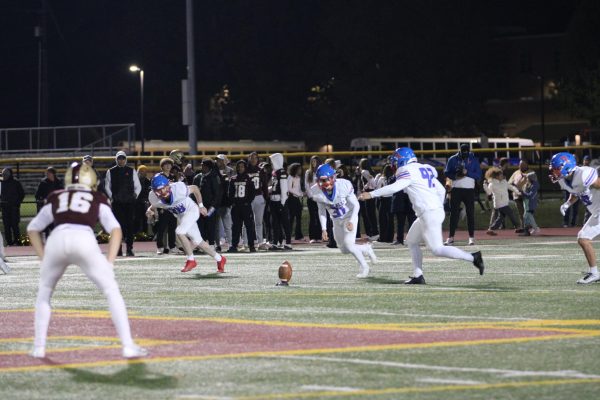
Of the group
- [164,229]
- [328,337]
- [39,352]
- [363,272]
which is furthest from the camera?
[164,229]

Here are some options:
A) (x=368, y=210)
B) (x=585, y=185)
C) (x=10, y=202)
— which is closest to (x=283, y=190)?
(x=368, y=210)

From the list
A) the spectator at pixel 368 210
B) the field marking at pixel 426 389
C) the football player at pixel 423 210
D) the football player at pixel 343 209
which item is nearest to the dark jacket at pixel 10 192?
the spectator at pixel 368 210

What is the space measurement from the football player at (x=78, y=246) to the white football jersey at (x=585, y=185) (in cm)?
717

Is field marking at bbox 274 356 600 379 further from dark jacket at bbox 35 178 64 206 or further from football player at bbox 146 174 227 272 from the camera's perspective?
dark jacket at bbox 35 178 64 206

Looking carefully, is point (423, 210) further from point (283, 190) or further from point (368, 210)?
point (368, 210)

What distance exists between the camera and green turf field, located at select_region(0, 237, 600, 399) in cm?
960

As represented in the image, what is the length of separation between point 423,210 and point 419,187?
0.35 m

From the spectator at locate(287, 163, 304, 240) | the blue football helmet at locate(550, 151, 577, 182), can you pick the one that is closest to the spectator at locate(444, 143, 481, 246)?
the spectator at locate(287, 163, 304, 240)

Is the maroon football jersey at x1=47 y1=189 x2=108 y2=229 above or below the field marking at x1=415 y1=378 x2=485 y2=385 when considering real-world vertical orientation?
above

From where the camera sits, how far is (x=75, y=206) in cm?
1116

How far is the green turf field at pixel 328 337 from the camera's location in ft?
31.5

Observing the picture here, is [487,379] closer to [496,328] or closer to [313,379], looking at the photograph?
[313,379]

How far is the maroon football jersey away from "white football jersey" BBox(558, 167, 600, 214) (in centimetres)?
720

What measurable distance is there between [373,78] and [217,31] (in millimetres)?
9775
